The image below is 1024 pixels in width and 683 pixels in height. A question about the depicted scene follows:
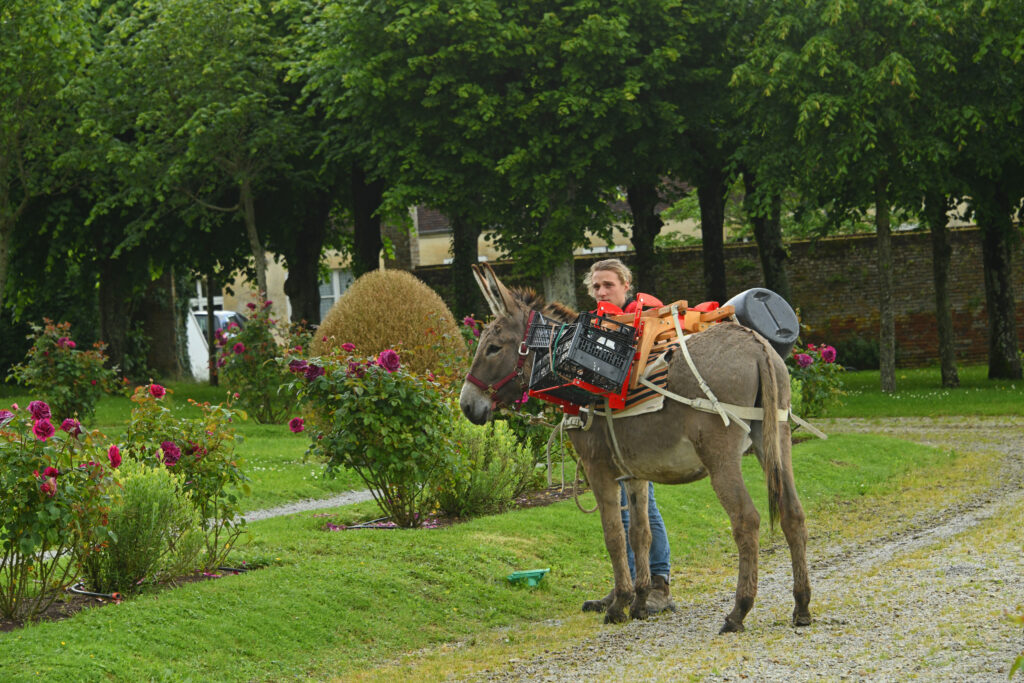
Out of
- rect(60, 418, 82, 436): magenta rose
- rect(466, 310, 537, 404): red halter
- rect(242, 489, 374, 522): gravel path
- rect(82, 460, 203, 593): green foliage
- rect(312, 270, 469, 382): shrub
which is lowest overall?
rect(242, 489, 374, 522): gravel path

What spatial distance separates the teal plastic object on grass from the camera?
34.3 feet

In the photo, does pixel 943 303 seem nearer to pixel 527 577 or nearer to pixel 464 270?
pixel 464 270

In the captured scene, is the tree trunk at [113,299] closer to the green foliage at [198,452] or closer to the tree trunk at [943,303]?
the tree trunk at [943,303]

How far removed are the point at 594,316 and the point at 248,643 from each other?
10.4 feet

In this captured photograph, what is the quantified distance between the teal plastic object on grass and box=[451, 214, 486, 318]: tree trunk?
80.0 feet

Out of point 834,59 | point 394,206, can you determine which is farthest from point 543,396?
point 394,206

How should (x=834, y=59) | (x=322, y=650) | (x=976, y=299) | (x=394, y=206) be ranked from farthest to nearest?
(x=976, y=299)
(x=394, y=206)
(x=834, y=59)
(x=322, y=650)

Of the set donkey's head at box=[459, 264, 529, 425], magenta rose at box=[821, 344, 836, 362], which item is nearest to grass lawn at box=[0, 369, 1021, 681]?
donkey's head at box=[459, 264, 529, 425]

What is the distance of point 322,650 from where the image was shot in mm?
8578

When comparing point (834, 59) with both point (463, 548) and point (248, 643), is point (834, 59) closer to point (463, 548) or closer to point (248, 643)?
point (463, 548)

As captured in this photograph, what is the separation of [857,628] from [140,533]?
16.3ft

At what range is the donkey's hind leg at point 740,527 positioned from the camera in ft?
27.4

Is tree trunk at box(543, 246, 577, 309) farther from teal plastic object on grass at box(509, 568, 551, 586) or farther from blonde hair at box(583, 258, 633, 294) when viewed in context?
blonde hair at box(583, 258, 633, 294)

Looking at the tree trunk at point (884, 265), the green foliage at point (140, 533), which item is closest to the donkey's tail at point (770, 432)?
the green foliage at point (140, 533)
